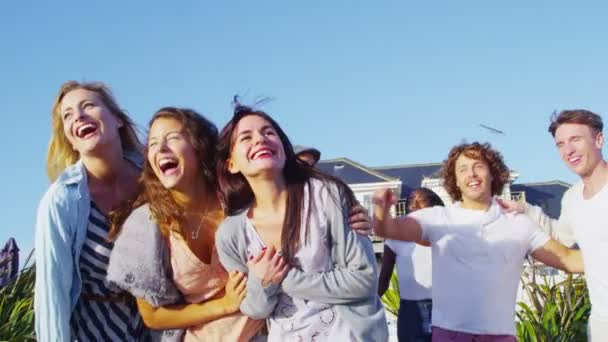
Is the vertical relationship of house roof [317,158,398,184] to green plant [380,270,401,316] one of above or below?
above

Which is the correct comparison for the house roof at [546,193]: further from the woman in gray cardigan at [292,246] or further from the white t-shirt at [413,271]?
the woman in gray cardigan at [292,246]

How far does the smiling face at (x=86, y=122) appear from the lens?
3.29m

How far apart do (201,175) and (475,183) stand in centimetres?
168

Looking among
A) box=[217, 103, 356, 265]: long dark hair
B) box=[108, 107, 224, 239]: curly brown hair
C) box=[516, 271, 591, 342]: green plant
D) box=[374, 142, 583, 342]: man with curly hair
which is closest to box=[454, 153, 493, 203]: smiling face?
box=[374, 142, 583, 342]: man with curly hair

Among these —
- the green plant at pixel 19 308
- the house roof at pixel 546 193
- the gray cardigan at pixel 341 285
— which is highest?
the house roof at pixel 546 193

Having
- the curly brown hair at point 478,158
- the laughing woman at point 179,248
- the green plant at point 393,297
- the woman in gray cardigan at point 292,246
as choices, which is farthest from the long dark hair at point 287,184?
the green plant at point 393,297

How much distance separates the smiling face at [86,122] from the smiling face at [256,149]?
699mm

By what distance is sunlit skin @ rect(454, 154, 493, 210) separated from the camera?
4.09 metres

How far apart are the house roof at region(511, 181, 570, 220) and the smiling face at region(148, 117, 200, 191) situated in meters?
31.9

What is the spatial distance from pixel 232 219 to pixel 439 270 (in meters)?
1.59

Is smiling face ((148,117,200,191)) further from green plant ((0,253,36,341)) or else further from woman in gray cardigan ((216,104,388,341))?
green plant ((0,253,36,341))

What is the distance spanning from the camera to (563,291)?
6.53 m

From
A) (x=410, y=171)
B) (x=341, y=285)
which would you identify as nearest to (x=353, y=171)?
(x=410, y=171)

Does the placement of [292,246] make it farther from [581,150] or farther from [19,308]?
[19,308]
